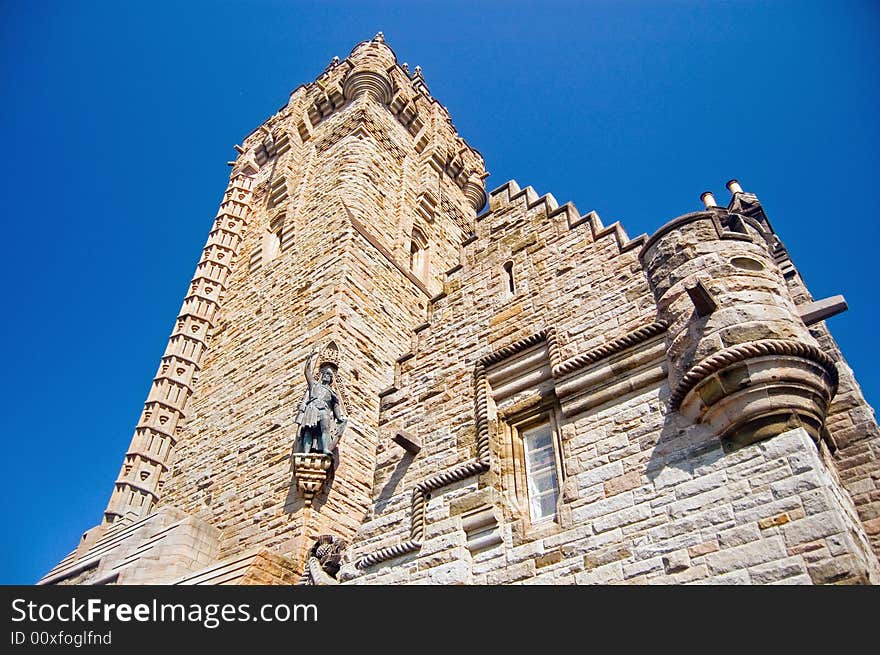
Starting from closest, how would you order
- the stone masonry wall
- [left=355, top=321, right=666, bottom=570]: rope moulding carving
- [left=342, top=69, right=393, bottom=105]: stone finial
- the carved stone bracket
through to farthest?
the stone masonry wall, [left=355, top=321, right=666, bottom=570]: rope moulding carving, the carved stone bracket, [left=342, top=69, right=393, bottom=105]: stone finial

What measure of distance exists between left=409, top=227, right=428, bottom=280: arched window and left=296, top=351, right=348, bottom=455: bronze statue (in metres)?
7.85

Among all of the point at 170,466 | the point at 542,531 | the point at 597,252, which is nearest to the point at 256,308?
the point at 170,466

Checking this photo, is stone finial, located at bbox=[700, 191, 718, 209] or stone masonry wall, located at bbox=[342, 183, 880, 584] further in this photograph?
stone finial, located at bbox=[700, 191, 718, 209]

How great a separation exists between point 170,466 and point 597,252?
11655 millimetres

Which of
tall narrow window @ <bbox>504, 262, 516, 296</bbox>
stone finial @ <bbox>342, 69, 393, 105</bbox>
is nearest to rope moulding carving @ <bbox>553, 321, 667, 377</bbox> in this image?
tall narrow window @ <bbox>504, 262, 516, 296</bbox>

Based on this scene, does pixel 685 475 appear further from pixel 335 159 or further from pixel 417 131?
pixel 417 131

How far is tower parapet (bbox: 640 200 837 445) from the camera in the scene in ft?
19.6

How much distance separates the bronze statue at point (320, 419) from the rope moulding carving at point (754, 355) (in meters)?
6.96

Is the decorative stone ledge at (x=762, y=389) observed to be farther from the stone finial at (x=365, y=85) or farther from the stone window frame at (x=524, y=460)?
the stone finial at (x=365, y=85)

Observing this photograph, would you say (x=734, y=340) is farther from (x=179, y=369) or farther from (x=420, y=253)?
(x=179, y=369)

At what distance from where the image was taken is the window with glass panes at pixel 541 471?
7.20m

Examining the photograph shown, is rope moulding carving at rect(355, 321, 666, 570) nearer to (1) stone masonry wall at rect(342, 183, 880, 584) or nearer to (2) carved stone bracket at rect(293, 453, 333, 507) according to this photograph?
(1) stone masonry wall at rect(342, 183, 880, 584)

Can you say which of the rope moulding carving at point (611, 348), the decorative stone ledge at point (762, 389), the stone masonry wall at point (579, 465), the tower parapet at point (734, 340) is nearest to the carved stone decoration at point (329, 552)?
the stone masonry wall at point (579, 465)
